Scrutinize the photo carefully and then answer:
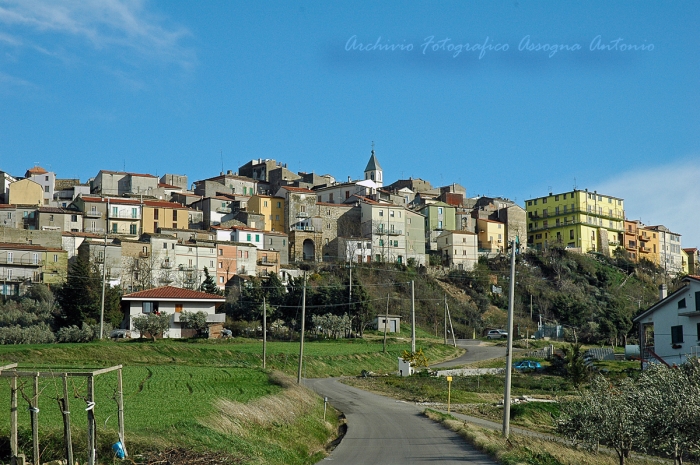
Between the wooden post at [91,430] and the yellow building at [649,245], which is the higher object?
the yellow building at [649,245]

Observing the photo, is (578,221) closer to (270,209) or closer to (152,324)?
(270,209)

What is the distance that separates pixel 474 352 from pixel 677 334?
2591 centimetres

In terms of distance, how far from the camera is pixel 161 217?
104 metres

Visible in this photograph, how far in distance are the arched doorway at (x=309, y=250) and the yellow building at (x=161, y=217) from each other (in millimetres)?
15808

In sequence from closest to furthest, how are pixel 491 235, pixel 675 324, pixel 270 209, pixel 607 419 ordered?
1. pixel 607 419
2. pixel 675 324
3. pixel 270 209
4. pixel 491 235

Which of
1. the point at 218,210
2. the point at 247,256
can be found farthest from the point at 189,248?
the point at 218,210

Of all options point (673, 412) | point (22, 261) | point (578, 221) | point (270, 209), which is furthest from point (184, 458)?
point (578, 221)

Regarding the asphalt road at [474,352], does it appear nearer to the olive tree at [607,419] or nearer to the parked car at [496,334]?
the parked car at [496,334]

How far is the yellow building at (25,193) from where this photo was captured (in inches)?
4227

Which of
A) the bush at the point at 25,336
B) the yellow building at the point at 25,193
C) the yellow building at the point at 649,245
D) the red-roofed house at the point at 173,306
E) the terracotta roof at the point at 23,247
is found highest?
the yellow building at the point at 25,193

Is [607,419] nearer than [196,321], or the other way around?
[607,419]

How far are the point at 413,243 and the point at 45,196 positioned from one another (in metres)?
53.7

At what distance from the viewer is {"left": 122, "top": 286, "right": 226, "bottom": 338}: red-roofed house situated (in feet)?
229

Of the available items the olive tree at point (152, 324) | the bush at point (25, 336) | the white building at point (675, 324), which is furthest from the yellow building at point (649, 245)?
the bush at point (25, 336)
